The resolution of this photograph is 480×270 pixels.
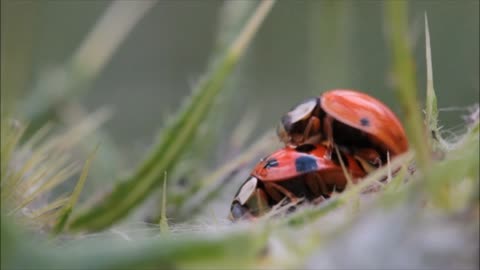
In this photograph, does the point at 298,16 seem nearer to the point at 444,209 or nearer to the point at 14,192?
the point at 14,192

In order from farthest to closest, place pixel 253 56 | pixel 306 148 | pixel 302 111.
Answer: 1. pixel 253 56
2. pixel 302 111
3. pixel 306 148

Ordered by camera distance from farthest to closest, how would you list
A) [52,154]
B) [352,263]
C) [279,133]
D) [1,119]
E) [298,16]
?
1. [298,16]
2. [279,133]
3. [52,154]
4. [1,119]
5. [352,263]

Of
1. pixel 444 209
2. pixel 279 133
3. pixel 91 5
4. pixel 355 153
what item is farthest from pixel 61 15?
pixel 444 209

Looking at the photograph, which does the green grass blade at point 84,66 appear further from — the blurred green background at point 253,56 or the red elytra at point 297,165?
the red elytra at point 297,165

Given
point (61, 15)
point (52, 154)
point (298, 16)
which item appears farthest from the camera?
point (61, 15)

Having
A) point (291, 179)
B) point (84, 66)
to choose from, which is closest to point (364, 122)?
point (291, 179)

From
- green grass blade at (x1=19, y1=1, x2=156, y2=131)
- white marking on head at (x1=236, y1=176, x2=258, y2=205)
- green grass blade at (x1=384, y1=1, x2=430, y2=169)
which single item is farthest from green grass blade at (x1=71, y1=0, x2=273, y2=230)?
green grass blade at (x1=384, y1=1, x2=430, y2=169)

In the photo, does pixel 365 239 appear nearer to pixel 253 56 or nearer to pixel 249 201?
pixel 249 201
